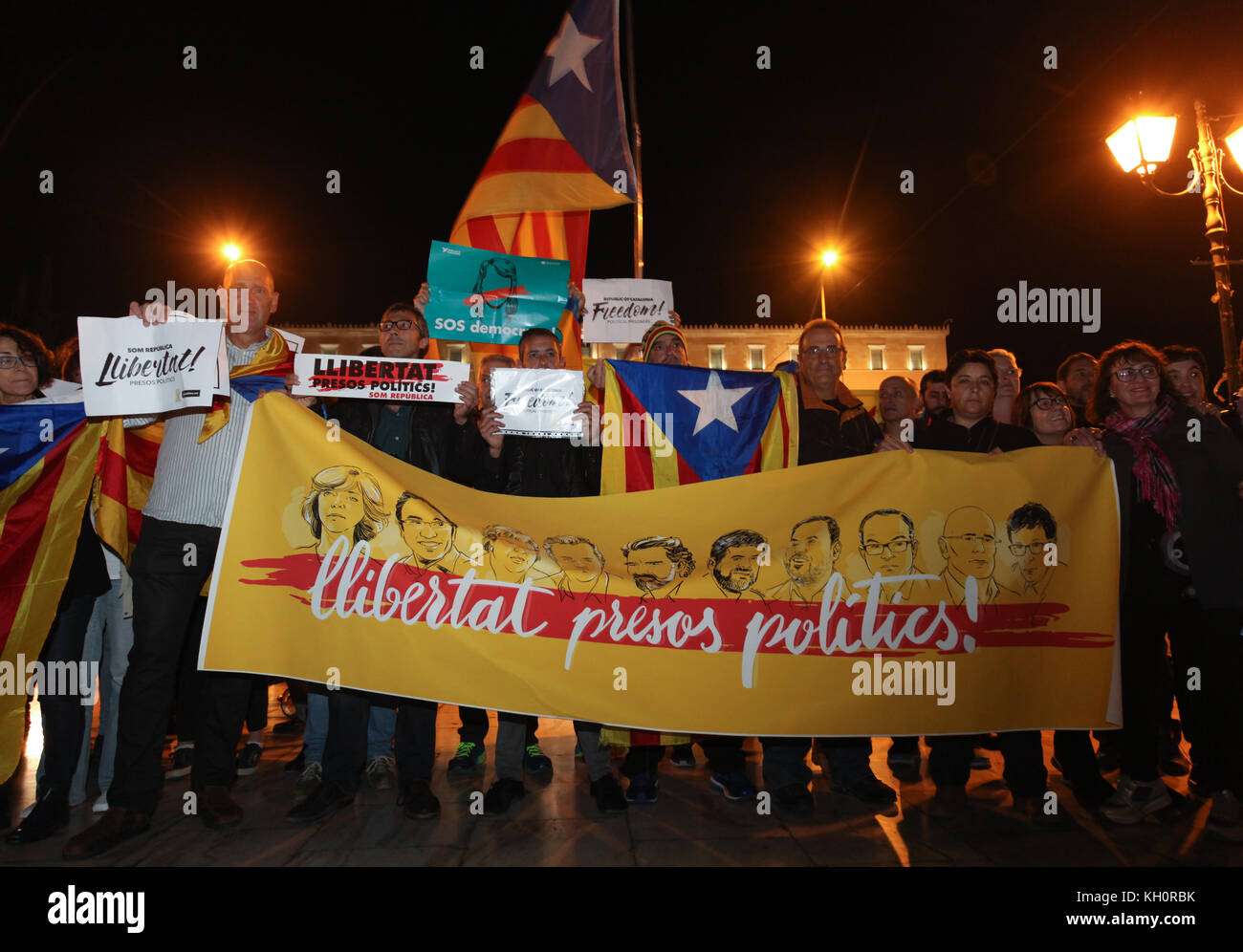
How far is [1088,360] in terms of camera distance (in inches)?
198

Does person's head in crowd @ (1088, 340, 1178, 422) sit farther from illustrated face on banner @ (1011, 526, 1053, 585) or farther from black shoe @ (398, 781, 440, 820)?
black shoe @ (398, 781, 440, 820)

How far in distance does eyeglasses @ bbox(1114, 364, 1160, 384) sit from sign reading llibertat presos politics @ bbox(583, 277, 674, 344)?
11.0 ft

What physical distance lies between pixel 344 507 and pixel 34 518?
5.23ft

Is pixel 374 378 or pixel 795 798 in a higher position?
pixel 374 378

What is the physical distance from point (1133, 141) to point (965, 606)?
5623 millimetres

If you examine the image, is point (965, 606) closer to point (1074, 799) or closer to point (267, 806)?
point (1074, 799)

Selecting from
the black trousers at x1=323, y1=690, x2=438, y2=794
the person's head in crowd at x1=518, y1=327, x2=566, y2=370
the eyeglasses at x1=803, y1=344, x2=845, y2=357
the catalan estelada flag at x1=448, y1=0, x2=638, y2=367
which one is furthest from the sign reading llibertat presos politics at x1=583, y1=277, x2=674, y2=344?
the black trousers at x1=323, y1=690, x2=438, y2=794

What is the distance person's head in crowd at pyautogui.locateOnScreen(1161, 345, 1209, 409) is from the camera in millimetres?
4000

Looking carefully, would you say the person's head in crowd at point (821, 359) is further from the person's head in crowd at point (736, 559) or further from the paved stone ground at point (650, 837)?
the paved stone ground at point (650, 837)

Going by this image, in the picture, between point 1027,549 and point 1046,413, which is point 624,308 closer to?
point 1046,413

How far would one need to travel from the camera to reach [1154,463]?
364 cm

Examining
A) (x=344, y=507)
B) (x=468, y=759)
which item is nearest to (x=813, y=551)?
(x=344, y=507)

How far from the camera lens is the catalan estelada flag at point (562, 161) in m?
6.46
